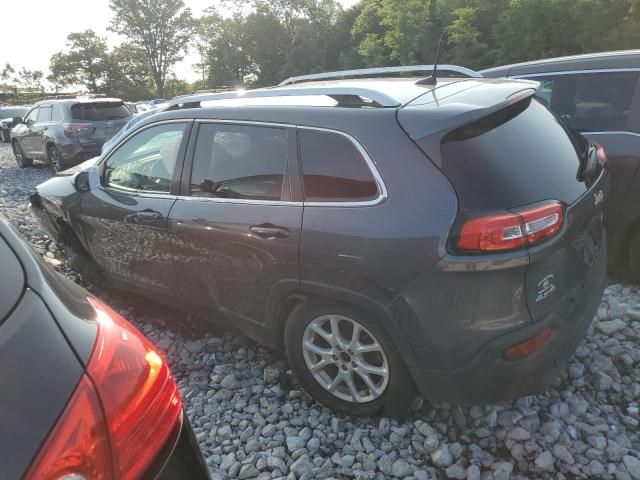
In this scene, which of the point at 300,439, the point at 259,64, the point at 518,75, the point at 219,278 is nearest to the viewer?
the point at 300,439

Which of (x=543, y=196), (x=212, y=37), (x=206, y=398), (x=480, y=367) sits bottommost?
(x=206, y=398)

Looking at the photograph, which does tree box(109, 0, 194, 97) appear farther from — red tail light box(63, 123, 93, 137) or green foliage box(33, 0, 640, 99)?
red tail light box(63, 123, 93, 137)

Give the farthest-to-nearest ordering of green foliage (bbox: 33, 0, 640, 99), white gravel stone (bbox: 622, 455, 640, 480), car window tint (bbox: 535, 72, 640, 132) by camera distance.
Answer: green foliage (bbox: 33, 0, 640, 99), car window tint (bbox: 535, 72, 640, 132), white gravel stone (bbox: 622, 455, 640, 480)

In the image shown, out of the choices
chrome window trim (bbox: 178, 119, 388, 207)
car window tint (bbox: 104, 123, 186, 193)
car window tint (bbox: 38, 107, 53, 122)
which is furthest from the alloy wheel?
car window tint (bbox: 38, 107, 53, 122)

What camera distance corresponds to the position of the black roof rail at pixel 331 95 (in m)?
2.38

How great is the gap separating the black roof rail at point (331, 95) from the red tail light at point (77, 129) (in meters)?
8.52

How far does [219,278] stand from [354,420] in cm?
114

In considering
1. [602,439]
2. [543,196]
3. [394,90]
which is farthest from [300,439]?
[394,90]

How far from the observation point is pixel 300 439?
8.39ft

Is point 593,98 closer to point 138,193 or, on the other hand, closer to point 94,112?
point 138,193

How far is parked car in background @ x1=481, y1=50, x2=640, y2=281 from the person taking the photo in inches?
141

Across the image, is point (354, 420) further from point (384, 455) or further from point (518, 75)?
point (518, 75)

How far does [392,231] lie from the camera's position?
214 centimetres

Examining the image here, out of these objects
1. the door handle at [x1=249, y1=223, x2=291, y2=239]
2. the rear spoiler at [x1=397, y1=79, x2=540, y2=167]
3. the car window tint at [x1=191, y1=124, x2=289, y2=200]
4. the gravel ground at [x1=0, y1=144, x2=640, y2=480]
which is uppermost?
the rear spoiler at [x1=397, y1=79, x2=540, y2=167]
